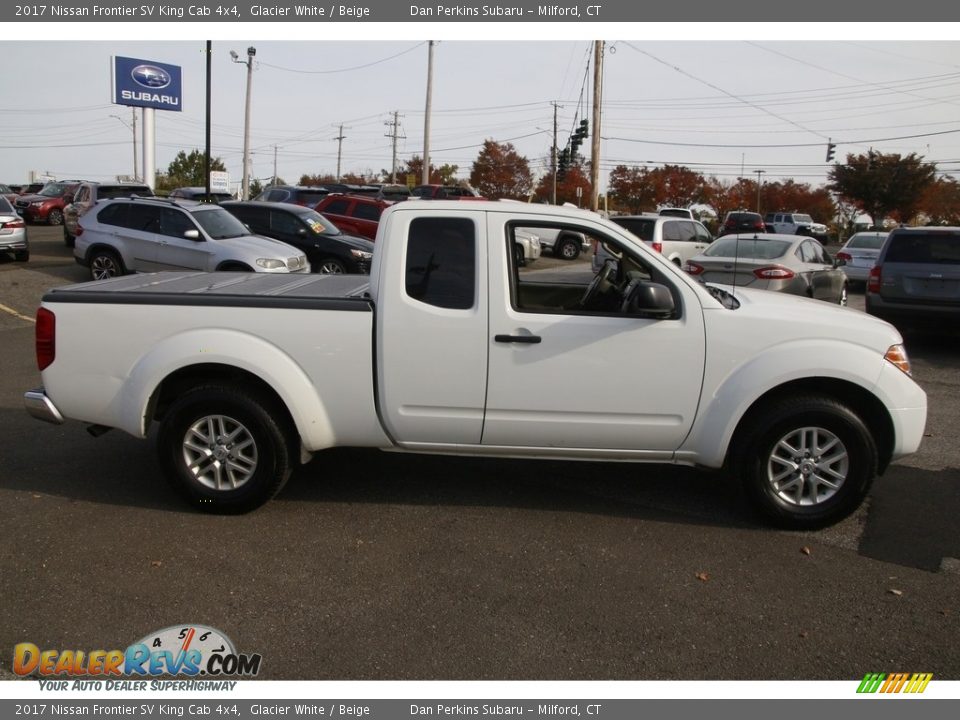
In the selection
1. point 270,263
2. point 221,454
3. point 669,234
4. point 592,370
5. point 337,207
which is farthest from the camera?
point 337,207

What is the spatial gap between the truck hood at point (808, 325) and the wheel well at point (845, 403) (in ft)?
0.90

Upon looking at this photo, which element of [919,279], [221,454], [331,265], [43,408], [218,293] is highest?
[919,279]

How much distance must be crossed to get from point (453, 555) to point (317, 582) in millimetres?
780

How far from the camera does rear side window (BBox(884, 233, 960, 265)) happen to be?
11398mm

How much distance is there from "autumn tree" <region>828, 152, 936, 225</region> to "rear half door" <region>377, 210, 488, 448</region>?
58318 millimetres

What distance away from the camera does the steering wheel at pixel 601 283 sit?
5543 millimetres

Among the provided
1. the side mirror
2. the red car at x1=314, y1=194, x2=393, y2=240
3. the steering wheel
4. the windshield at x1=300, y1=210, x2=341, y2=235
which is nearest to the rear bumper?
the steering wheel

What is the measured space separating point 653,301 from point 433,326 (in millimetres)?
1288

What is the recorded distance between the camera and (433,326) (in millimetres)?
4996

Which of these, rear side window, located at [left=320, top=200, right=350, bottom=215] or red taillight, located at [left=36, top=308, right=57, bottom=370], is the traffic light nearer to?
rear side window, located at [left=320, top=200, right=350, bottom=215]

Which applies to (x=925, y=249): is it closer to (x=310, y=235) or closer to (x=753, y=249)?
(x=753, y=249)

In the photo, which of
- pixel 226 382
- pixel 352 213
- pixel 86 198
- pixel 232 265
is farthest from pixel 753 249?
pixel 86 198

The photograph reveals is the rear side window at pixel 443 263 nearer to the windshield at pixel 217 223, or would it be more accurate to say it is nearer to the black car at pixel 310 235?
the windshield at pixel 217 223

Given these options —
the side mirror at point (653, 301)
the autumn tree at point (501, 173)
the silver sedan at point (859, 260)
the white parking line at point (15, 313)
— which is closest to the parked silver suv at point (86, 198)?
the white parking line at point (15, 313)
